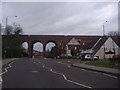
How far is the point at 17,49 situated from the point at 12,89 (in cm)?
9364

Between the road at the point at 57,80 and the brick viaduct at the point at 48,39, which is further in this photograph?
the brick viaduct at the point at 48,39

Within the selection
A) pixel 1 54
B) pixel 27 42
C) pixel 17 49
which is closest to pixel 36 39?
pixel 27 42

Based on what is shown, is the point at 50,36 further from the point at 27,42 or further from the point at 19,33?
the point at 19,33

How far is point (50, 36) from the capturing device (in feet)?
514

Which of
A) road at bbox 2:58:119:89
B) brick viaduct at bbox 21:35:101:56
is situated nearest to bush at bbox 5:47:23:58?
brick viaduct at bbox 21:35:101:56

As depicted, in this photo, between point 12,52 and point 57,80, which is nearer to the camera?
point 57,80

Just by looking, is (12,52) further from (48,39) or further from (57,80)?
(57,80)

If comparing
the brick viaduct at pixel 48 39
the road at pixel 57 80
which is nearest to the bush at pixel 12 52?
the brick viaduct at pixel 48 39

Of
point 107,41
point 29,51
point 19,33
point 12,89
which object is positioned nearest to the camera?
point 12,89

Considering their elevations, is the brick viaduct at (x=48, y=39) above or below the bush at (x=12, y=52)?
above

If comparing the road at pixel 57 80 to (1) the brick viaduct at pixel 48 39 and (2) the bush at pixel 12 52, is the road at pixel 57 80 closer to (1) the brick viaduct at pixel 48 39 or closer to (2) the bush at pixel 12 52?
(2) the bush at pixel 12 52

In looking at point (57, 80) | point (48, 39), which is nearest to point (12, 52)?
point (48, 39)

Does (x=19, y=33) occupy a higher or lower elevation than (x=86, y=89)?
higher

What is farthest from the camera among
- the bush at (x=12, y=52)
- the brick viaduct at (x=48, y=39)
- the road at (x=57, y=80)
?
the brick viaduct at (x=48, y=39)
